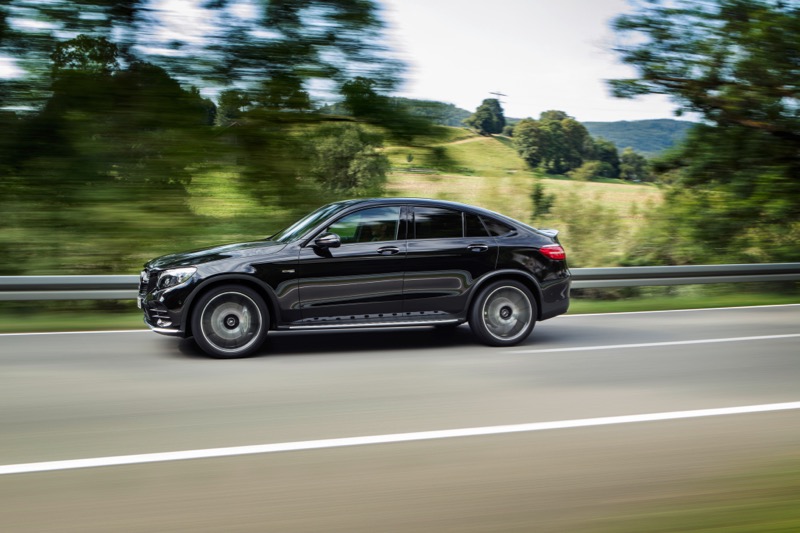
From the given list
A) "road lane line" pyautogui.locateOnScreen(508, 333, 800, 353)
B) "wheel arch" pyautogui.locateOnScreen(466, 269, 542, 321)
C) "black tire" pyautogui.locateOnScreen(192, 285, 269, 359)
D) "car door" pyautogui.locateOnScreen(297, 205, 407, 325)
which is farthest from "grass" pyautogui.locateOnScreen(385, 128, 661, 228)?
"black tire" pyautogui.locateOnScreen(192, 285, 269, 359)

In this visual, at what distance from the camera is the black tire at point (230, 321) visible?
795 cm

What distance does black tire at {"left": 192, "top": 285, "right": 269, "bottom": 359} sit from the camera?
7.95 m

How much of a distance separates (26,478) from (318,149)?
11328 mm

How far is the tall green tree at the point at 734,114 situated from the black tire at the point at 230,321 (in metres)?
12.6

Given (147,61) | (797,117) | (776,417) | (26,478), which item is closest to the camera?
(26,478)

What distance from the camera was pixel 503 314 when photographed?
894 centimetres

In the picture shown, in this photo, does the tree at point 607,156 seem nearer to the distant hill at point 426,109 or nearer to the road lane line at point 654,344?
the distant hill at point 426,109

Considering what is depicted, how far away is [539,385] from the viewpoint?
272 inches

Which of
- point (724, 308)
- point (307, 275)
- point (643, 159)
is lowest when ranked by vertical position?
point (724, 308)

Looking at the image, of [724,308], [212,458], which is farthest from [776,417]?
[724,308]

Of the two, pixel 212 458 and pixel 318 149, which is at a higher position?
pixel 318 149

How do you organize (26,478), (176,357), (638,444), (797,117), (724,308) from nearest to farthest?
(26,478) → (638,444) → (176,357) → (724,308) → (797,117)

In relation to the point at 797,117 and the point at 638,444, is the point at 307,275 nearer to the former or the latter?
the point at 638,444

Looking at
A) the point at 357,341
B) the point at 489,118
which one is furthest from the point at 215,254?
the point at 489,118
